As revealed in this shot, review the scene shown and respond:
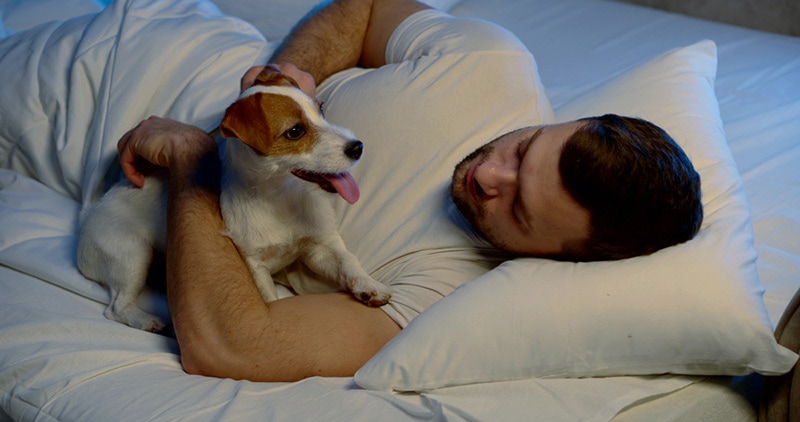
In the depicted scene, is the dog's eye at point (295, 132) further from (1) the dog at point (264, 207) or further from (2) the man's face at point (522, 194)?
(2) the man's face at point (522, 194)

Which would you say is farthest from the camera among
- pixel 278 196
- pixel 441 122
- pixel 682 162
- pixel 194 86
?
pixel 194 86

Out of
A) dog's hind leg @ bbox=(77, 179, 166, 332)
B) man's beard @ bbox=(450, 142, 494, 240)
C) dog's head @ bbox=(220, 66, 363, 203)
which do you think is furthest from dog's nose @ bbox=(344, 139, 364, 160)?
dog's hind leg @ bbox=(77, 179, 166, 332)

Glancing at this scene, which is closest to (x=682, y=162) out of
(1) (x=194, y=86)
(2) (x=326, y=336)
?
(2) (x=326, y=336)

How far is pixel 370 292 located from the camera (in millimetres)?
1291

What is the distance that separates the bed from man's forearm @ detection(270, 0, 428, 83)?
0.15m

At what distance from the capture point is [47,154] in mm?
1817

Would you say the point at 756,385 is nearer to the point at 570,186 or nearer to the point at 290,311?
the point at 570,186

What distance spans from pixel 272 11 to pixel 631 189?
1734 mm

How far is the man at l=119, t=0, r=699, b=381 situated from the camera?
3.99 feet

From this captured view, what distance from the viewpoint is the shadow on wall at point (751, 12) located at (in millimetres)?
2641

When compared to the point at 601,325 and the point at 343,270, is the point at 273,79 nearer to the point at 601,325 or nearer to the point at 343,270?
the point at 343,270

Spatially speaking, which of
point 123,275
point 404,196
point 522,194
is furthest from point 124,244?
point 522,194

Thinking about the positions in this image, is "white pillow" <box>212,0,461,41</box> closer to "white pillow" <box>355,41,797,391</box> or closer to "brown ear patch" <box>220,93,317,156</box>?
"brown ear patch" <box>220,93,317,156</box>

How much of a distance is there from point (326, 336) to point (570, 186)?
1.55ft
